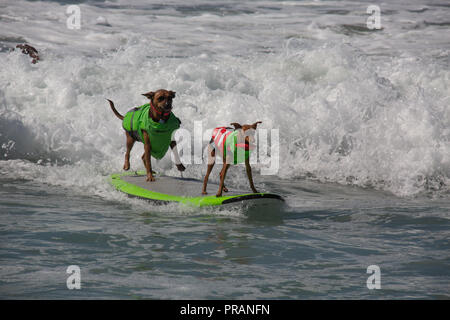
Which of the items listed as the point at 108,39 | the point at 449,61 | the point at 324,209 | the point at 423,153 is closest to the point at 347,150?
the point at 423,153

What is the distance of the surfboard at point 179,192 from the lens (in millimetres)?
6680

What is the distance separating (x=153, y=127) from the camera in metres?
7.52

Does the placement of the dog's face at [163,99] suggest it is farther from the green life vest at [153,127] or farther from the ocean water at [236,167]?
the ocean water at [236,167]

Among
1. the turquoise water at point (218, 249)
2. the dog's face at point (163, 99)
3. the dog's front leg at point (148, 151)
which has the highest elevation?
the dog's face at point (163, 99)

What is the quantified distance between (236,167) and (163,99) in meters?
2.71

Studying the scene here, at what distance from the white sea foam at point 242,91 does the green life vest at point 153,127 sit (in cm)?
85

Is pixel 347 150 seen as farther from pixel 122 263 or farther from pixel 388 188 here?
pixel 122 263

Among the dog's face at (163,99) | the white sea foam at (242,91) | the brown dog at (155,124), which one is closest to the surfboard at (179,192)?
the brown dog at (155,124)

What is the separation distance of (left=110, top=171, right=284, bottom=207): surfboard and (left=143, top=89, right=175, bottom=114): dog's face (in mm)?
937

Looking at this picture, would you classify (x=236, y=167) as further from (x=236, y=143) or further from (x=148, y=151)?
(x=236, y=143)

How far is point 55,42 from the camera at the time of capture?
51.7ft

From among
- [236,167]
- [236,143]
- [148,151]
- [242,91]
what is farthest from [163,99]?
[242,91]

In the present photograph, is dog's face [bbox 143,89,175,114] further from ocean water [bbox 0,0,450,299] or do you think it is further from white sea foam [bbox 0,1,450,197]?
white sea foam [bbox 0,1,450,197]

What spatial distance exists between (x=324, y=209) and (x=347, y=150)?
3.32 metres
